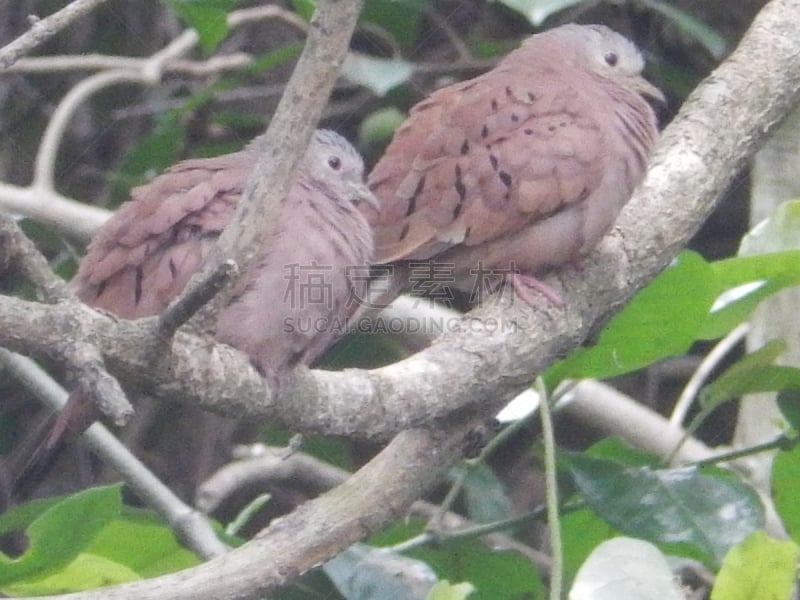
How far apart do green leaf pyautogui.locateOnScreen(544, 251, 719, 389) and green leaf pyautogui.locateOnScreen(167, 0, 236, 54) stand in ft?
3.24

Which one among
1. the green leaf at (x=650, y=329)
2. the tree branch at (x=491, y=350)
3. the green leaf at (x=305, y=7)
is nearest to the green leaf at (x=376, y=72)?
the green leaf at (x=305, y=7)

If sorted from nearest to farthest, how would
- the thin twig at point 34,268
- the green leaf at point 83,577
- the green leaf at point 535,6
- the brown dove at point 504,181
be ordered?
the thin twig at point 34,268
the green leaf at point 83,577
the brown dove at point 504,181
the green leaf at point 535,6

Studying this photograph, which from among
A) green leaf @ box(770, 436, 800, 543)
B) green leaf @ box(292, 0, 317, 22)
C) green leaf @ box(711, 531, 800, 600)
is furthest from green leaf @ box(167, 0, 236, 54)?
green leaf @ box(711, 531, 800, 600)

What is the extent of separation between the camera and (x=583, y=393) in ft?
8.54

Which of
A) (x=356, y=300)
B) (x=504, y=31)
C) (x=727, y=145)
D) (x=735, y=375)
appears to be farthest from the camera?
(x=504, y=31)

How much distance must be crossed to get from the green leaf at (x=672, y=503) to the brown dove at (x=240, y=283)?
1.44 ft

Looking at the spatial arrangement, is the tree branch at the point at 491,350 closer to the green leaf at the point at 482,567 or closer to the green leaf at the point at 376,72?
the green leaf at the point at 482,567

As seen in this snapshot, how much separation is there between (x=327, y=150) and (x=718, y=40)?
3.58 ft

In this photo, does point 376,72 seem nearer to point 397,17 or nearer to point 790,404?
point 397,17

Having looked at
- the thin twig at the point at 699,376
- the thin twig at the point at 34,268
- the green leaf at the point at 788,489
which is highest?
the thin twig at the point at 34,268

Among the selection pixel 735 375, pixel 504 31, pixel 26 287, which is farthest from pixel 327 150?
pixel 504 31

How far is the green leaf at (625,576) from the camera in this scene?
1252 mm

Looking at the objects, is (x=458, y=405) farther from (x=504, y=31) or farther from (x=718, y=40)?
(x=504, y=31)

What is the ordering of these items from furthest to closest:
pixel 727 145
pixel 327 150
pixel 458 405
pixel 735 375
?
1. pixel 727 145
2. pixel 327 150
3. pixel 735 375
4. pixel 458 405
